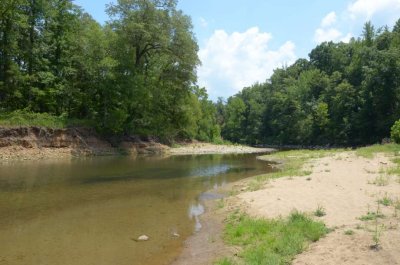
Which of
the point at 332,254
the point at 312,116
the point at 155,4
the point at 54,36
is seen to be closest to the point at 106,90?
the point at 54,36

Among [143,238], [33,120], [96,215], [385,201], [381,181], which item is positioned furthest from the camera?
[33,120]

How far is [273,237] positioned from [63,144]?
36.6 m

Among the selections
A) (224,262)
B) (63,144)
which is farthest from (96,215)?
(63,144)

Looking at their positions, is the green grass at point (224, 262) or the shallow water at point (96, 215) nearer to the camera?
the green grass at point (224, 262)

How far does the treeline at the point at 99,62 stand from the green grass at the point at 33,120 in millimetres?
1684

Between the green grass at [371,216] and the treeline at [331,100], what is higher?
the treeline at [331,100]

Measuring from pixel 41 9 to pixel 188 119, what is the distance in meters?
26.7

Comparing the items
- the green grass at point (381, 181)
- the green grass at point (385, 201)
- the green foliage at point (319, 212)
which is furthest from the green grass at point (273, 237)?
the green grass at point (381, 181)

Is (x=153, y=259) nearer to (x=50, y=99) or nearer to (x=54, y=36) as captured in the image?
(x=50, y=99)

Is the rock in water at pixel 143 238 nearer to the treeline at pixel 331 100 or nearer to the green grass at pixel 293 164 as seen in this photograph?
the green grass at pixel 293 164

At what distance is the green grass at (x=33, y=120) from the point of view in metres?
38.4

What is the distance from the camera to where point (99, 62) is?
48406 millimetres

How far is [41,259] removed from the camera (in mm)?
10008

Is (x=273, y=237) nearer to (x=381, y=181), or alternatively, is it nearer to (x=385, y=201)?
(x=385, y=201)
